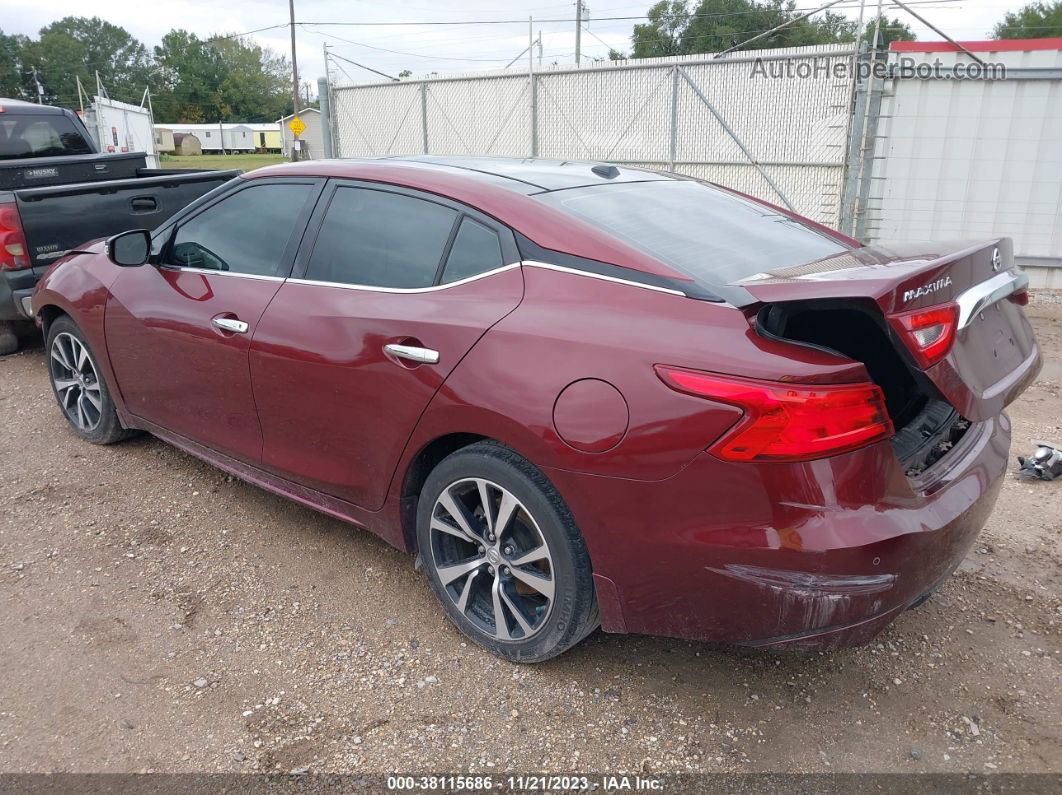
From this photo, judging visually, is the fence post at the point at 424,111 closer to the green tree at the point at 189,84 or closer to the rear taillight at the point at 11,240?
the rear taillight at the point at 11,240

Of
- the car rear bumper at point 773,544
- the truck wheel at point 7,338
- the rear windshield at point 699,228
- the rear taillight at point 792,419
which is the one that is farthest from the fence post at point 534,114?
the rear taillight at point 792,419

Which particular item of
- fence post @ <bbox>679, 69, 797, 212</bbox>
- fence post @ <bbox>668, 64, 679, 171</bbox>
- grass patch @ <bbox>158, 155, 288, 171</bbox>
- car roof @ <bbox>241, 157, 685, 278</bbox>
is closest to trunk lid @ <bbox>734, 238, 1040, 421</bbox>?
car roof @ <bbox>241, 157, 685, 278</bbox>

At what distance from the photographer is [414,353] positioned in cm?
280

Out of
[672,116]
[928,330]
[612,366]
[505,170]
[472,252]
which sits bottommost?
[612,366]

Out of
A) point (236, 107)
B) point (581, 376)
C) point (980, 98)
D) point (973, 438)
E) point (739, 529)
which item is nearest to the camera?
point (739, 529)

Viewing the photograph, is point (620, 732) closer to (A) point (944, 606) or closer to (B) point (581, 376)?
(B) point (581, 376)

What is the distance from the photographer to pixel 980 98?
→ 28.8 feet

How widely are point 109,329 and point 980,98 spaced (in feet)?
28.4

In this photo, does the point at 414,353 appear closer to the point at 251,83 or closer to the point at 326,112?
the point at 326,112

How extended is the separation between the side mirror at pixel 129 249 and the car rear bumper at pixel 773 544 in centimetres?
252

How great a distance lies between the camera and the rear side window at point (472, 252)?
2.78 metres

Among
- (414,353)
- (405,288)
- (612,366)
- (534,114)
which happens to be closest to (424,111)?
(534,114)

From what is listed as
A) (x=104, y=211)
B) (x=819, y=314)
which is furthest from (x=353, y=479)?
(x=104, y=211)

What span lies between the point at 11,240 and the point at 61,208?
15.8 inches
